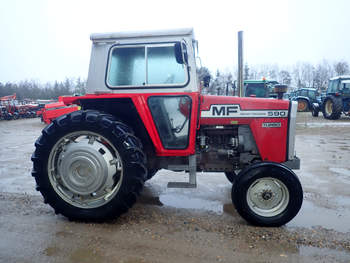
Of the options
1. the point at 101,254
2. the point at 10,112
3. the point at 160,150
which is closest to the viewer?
the point at 101,254

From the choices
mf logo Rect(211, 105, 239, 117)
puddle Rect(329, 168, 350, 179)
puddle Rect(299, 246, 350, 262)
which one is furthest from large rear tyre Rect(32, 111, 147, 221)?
puddle Rect(329, 168, 350, 179)

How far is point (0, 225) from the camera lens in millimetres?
3242

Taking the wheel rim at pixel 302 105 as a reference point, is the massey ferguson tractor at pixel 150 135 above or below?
above

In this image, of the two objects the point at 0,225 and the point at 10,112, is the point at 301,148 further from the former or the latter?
the point at 10,112

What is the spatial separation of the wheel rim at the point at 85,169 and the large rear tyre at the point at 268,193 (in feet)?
4.83

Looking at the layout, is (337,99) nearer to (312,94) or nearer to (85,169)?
(312,94)

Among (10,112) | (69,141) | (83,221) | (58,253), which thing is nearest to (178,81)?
(69,141)

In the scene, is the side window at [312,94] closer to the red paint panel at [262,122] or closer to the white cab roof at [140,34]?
the red paint panel at [262,122]

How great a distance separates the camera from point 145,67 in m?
3.41

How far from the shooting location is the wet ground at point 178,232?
265cm

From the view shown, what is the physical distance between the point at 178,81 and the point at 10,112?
77.5ft

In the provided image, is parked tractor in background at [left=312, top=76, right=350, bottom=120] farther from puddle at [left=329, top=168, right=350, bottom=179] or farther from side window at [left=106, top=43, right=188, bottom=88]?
side window at [left=106, top=43, right=188, bottom=88]

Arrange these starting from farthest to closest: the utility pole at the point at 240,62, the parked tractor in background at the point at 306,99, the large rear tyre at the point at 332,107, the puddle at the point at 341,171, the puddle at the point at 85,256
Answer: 1. the parked tractor in background at the point at 306,99
2. the large rear tyre at the point at 332,107
3. the utility pole at the point at 240,62
4. the puddle at the point at 341,171
5. the puddle at the point at 85,256

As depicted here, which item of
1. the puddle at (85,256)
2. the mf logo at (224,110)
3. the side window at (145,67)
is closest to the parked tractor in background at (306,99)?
the mf logo at (224,110)
